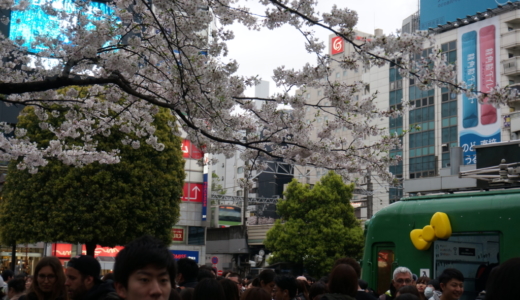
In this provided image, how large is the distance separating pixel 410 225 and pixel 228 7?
4.81m

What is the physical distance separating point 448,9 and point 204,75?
50172 millimetres

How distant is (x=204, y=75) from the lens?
9.38m

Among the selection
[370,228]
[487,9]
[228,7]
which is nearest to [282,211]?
[487,9]

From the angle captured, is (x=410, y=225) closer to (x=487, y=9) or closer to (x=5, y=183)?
(x=5, y=183)

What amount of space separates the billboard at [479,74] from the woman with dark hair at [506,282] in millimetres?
48371

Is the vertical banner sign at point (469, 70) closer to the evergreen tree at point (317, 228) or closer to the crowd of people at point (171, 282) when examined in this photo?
the evergreen tree at point (317, 228)

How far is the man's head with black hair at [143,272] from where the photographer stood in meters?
2.88

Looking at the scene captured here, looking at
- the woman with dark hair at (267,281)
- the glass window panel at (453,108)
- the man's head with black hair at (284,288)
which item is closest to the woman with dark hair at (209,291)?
the man's head with black hair at (284,288)

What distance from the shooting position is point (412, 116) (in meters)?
A: 61.9

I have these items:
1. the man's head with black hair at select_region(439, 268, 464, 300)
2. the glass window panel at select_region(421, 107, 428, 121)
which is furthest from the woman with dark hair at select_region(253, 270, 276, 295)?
the glass window panel at select_region(421, 107, 428, 121)

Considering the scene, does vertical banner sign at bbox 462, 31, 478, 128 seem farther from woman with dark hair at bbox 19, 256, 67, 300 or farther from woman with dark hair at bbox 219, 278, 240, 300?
woman with dark hair at bbox 19, 256, 67, 300

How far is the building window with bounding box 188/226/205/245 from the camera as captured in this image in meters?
41.6

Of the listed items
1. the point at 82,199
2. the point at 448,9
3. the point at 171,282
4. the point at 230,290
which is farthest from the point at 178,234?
the point at 171,282

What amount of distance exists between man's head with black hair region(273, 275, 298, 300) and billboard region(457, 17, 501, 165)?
1742 inches
